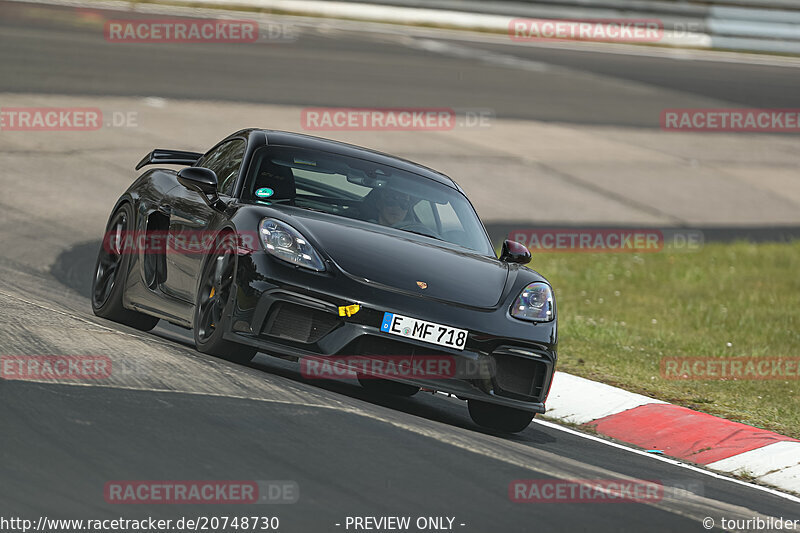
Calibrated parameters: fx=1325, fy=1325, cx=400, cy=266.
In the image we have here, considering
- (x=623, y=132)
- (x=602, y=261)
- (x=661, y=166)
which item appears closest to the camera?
(x=602, y=261)

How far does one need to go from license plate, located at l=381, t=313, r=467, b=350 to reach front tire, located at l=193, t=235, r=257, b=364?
814 millimetres

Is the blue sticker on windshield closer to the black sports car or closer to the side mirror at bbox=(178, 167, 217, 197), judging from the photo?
the black sports car

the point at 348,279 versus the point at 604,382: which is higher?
the point at 348,279

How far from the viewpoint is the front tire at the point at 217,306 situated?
6.95m

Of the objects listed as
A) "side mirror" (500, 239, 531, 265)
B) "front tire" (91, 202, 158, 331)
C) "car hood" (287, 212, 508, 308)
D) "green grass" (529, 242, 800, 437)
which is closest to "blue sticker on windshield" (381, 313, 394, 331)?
"car hood" (287, 212, 508, 308)

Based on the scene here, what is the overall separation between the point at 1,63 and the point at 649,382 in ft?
41.8

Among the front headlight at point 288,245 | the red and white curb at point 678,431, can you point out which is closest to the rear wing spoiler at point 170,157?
the front headlight at point 288,245

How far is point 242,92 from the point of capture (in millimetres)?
20234

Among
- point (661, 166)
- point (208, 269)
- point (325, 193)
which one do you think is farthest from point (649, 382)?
point (661, 166)

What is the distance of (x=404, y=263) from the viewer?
7000 millimetres

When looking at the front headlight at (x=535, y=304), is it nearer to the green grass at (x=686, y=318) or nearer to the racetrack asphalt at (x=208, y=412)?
the racetrack asphalt at (x=208, y=412)

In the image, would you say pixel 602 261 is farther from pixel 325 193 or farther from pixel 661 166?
pixel 325 193

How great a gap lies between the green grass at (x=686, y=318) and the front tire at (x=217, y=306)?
128 inches

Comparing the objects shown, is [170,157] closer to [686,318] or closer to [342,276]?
[342,276]
